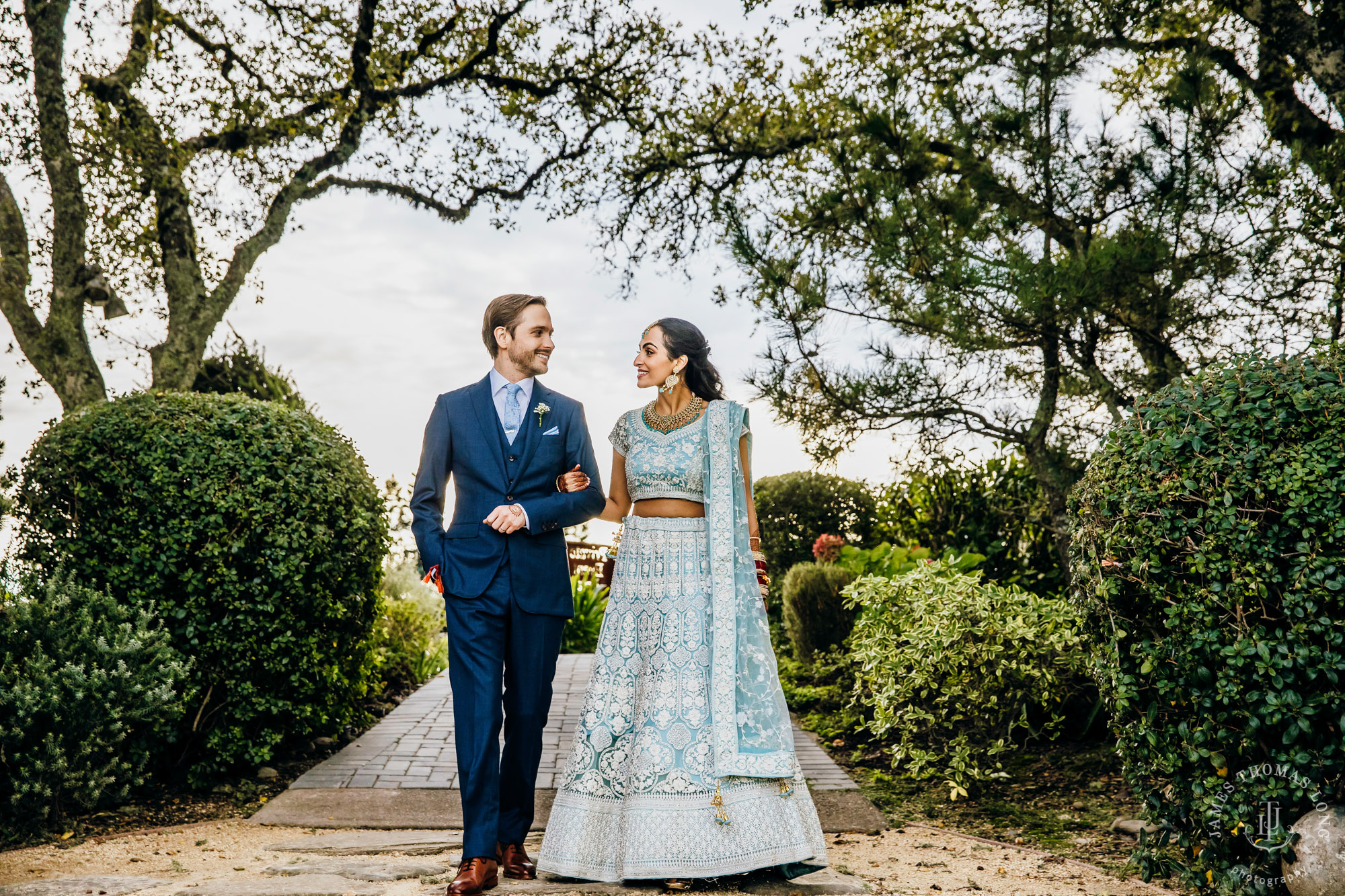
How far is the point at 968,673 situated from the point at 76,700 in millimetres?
4589

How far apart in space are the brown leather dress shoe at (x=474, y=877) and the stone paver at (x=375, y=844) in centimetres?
91

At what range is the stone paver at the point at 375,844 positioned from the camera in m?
4.15

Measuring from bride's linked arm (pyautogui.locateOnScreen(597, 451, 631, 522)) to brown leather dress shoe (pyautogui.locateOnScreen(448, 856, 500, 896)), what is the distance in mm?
1323

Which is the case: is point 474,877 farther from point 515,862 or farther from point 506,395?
point 506,395

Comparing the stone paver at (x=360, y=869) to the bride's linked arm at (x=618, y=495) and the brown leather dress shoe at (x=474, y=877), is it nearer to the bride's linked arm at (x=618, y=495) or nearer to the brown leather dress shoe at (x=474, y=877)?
the brown leather dress shoe at (x=474, y=877)

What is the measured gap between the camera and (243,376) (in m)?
10.5

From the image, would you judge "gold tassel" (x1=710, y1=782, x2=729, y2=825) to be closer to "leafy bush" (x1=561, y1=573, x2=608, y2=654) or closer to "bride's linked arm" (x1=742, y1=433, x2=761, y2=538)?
"bride's linked arm" (x1=742, y1=433, x2=761, y2=538)

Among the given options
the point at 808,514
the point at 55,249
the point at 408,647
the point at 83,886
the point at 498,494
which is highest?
the point at 55,249

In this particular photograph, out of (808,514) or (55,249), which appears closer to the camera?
(55,249)

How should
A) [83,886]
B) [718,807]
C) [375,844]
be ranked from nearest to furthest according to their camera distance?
[718,807], [83,886], [375,844]

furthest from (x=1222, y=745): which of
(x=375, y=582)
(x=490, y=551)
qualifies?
(x=375, y=582)

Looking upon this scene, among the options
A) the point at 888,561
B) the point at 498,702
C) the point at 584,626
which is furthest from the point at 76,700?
the point at 584,626

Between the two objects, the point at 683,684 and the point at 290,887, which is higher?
the point at 683,684

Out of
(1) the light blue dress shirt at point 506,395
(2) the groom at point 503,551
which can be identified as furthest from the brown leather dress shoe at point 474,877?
(1) the light blue dress shirt at point 506,395
